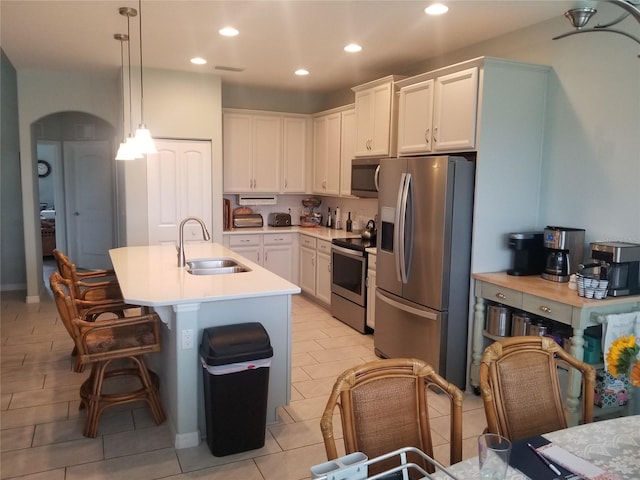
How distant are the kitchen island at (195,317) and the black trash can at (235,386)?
101mm

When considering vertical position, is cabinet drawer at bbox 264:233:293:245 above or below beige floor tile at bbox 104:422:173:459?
above

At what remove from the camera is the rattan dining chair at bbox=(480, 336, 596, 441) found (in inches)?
69.2

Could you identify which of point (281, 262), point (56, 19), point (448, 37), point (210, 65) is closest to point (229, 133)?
point (210, 65)

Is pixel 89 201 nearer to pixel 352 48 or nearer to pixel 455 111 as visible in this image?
pixel 352 48

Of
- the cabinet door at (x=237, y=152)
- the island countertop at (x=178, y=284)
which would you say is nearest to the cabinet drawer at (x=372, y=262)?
Answer: the island countertop at (x=178, y=284)

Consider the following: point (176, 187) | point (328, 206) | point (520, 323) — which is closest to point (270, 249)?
point (328, 206)

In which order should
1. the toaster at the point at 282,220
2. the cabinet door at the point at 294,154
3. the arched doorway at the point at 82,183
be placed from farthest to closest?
the arched doorway at the point at 82,183
the toaster at the point at 282,220
the cabinet door at the point at 294,154

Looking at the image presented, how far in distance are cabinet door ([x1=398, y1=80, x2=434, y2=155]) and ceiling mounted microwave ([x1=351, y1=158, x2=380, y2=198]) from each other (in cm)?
69

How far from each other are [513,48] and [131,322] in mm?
3437

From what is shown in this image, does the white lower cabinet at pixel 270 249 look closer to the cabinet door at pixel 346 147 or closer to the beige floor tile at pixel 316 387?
the cabinet door at pixel 346 147

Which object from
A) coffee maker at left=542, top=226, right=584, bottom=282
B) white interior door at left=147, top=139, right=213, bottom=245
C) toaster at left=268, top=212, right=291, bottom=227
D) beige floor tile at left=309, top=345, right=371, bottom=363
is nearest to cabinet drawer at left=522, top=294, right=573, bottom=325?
coffee maker at left=542, top=226, right=584, bottom=282

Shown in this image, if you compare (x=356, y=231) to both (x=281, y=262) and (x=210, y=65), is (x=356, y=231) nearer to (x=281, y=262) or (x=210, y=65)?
(x=281, y=262)

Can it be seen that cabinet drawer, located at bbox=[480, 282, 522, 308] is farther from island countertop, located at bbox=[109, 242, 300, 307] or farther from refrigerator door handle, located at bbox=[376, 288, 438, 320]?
island countertop, located at bbox=[109, 242, 300, 307]

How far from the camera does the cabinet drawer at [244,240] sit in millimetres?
6129
